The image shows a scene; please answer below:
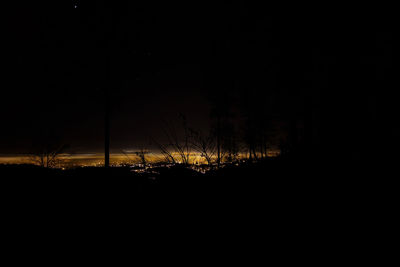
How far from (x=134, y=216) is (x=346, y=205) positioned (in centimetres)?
306

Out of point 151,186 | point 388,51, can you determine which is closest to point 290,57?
point 388,51

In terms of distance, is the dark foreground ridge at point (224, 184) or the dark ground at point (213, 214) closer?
the dark ground at point (213, 214)

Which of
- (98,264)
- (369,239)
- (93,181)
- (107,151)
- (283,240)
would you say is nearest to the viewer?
(98,264)

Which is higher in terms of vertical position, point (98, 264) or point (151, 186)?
point (151, 186)

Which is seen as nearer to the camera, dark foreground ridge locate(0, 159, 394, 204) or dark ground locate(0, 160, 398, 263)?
dark ground locate(0, 160, 398, 263)

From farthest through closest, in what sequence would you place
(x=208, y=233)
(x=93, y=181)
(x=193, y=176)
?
(x=193, y=176) → (x=93, y=181) → (x=208, y=233)

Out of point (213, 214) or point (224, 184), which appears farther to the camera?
point (224, 184)

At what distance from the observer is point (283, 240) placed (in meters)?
2.75

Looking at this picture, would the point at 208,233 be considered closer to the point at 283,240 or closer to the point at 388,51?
the point at 283,240

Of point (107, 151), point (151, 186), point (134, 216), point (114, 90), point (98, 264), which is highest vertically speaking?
point (114, 90)

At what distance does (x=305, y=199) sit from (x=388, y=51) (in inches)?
189

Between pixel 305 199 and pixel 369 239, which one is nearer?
pixel 369 239

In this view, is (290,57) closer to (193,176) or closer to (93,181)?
(193,176)

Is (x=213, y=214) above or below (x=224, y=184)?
below
